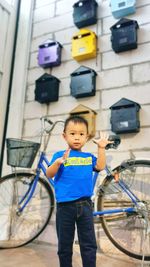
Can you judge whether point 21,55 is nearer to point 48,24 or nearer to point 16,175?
point 48,24

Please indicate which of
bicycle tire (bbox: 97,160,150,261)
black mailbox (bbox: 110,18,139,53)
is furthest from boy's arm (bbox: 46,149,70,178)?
black mailbox (bbox: 110,18,139,53)

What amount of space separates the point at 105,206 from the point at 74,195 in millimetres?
673

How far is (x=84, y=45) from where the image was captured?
2.81m

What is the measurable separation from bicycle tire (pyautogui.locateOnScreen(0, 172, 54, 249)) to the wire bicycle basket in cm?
15

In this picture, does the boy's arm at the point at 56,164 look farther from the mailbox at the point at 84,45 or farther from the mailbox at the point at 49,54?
the mailbox at the point at 49,54

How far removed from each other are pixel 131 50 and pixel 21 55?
1293 millimetres

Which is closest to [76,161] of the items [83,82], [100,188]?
[100,188]

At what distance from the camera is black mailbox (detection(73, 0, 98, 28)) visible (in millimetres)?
2912

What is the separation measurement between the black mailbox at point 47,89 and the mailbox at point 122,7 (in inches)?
35.2

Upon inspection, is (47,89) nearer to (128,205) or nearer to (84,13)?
(84,13)

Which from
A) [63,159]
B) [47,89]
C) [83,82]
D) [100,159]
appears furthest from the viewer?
[47,89]

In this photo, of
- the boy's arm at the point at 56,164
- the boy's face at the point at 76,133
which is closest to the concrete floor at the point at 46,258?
the boy's arm at the point at 56,164

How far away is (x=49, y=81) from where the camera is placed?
294 centimetres

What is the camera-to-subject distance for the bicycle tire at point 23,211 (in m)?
2.50
